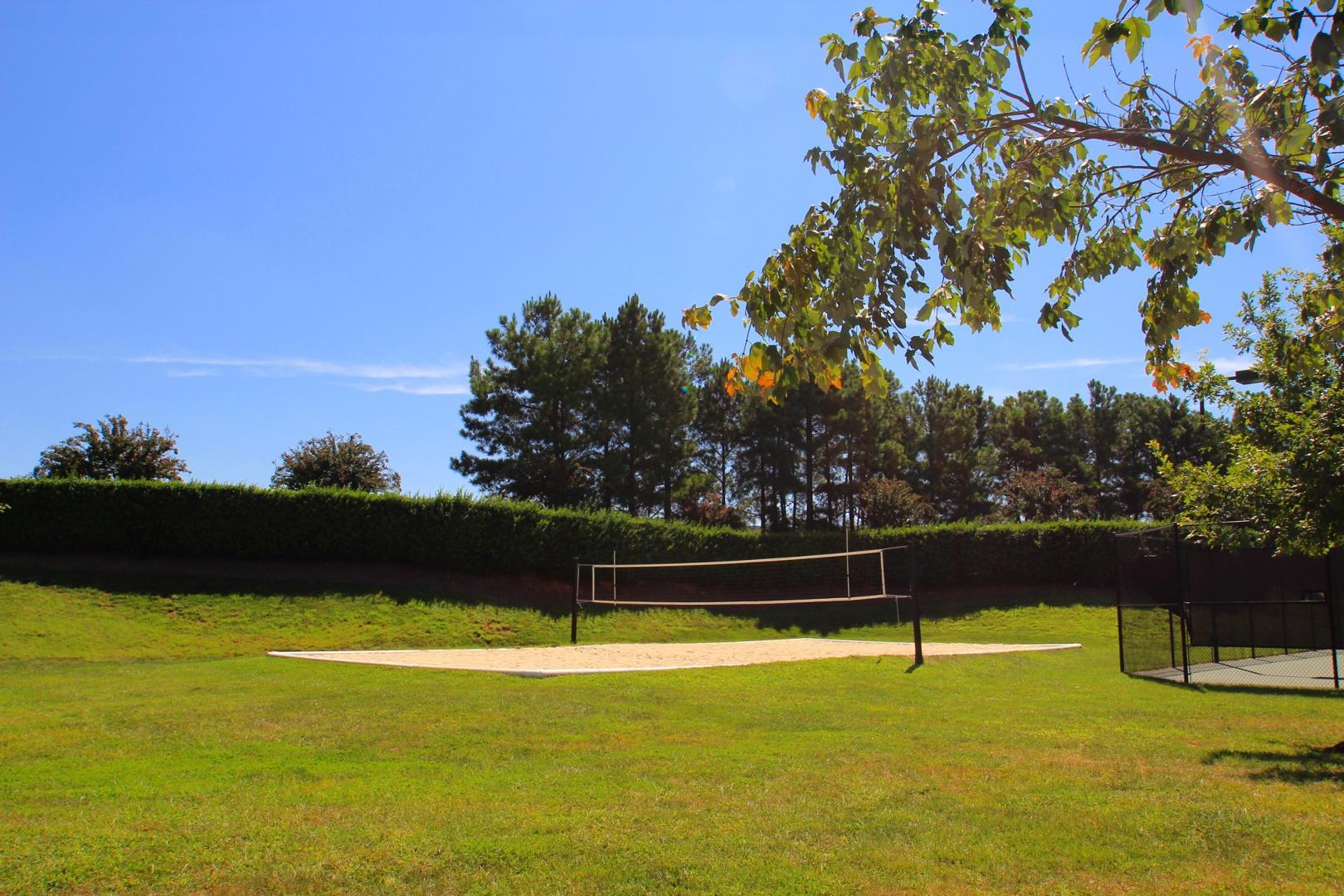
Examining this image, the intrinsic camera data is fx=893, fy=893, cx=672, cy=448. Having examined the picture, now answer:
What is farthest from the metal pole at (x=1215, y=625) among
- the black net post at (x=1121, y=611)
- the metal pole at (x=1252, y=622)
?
the black net post at (x=1121, y=611)

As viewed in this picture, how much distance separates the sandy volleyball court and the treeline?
15522mm

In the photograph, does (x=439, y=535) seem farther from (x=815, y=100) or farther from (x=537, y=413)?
(x=815, y=100)

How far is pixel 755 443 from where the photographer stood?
4509 cm

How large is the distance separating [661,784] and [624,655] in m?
10.9

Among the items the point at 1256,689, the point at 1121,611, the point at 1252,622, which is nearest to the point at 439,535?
the point at 1121,611

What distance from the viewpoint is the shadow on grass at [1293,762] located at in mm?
6559

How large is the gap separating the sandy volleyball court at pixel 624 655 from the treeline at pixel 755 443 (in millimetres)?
15522

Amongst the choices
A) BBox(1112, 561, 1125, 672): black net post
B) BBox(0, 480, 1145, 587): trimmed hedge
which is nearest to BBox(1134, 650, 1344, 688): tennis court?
BBox(1112, 561, 1125, 672): black net post

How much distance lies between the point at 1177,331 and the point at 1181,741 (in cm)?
424

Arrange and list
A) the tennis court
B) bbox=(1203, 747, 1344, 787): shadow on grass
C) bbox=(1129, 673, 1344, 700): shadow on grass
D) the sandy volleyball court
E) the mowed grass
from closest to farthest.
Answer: the mowed grass < bbox=(1203, 747, 1344, 787): shadow on grass < bbox=(1129, 673, 1344, 700): shadow on grass < the tennis court < the sandy volleyball court

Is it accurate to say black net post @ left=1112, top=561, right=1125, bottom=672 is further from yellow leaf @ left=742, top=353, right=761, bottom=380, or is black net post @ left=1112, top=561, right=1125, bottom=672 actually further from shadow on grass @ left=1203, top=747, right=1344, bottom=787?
yellow leaf @ left=742, top=353, right=761, bottom=380

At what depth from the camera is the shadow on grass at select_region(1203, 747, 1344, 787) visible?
21.5ft

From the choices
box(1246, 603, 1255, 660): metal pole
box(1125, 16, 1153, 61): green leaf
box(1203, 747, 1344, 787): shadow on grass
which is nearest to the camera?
box(1125, 16, 1153, 61): green leaf

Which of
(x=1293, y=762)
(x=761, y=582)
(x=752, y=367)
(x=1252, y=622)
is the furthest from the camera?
(x=761, y=582)
